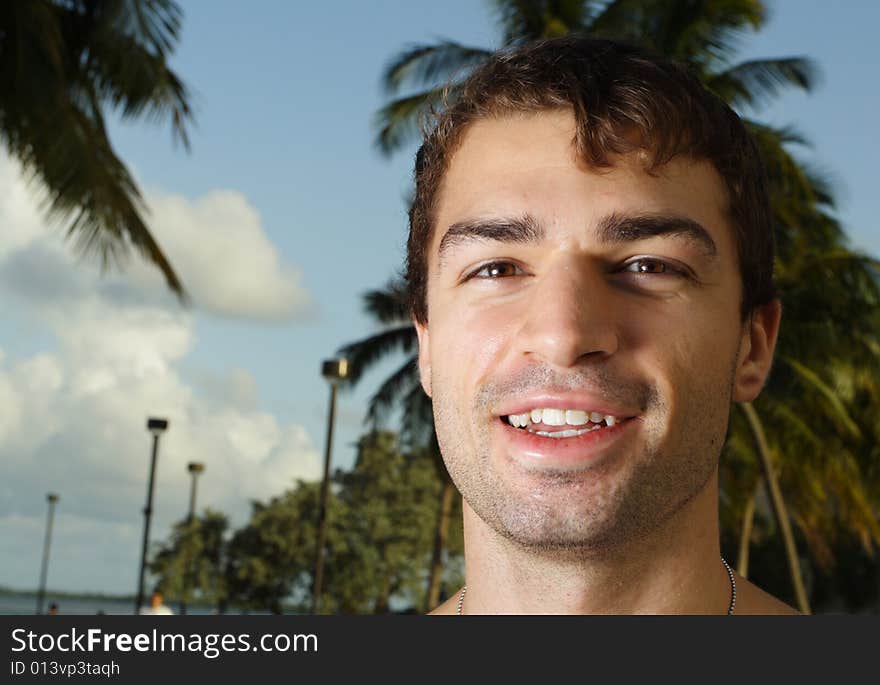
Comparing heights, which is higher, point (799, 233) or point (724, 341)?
point (799, 233)

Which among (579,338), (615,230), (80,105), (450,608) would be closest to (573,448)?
(579,338)

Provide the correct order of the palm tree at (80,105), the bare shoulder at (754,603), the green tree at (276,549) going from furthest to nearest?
the green tree at (276,549) → the palm tree at (80,105) → the bare shoulder at (754,603)

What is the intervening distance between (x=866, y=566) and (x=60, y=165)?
3818 cm

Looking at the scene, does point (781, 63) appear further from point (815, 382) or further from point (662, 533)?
point (662, 533)

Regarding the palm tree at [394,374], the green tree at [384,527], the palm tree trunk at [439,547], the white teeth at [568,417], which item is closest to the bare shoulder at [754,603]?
the white teeth at [568,417]

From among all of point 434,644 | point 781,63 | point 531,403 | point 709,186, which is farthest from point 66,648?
point 781,63

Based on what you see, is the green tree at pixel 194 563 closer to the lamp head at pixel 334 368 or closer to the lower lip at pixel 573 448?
the lamp head at pixel 334 368

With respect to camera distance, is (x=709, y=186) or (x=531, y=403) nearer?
(x=531, y=403)

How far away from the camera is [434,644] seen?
1.89 meters

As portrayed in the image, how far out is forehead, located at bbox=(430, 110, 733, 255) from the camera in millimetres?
2045

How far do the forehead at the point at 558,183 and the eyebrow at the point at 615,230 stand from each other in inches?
0.6

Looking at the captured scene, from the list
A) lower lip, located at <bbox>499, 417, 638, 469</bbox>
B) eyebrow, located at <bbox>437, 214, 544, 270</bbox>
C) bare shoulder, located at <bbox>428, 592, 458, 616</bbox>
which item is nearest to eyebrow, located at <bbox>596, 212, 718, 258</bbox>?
eyebrow, located at <bbox>437, 214, 544, 270</bbox>

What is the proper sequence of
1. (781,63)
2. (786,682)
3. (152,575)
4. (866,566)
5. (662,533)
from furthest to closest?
(866,566)
(152,575)
(781,63)
(662,533)
(786,682)

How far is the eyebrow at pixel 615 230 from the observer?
6.59ft
